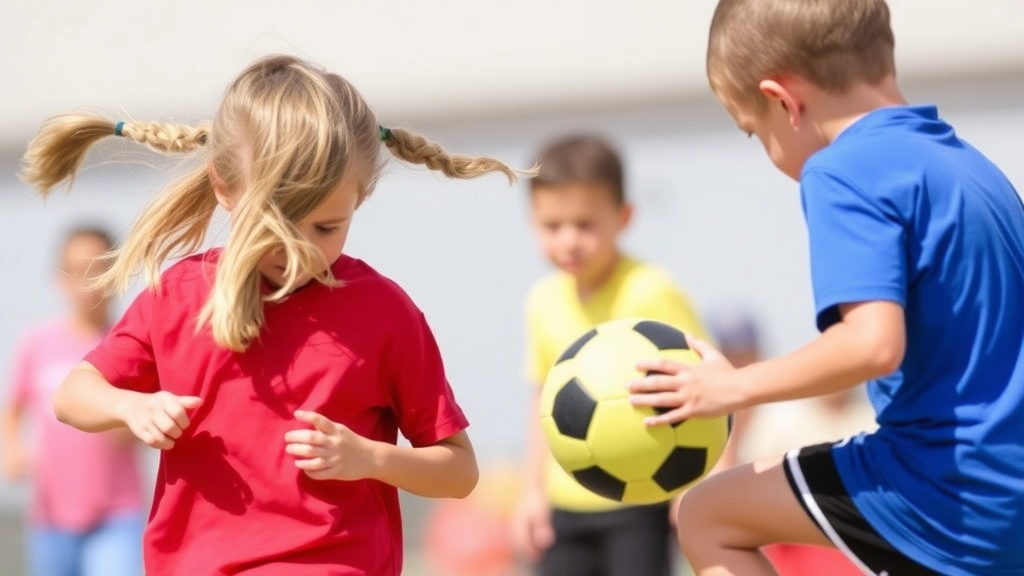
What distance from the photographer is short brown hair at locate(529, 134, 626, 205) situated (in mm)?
5918

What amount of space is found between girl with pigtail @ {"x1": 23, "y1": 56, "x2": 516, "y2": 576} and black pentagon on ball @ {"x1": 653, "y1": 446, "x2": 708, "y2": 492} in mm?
499

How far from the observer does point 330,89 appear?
336 cm

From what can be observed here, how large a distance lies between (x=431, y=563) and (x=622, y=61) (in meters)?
4.19

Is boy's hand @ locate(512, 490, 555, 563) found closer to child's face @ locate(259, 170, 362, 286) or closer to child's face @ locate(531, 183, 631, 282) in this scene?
child's face @ locate(531, 183, 631, 282)

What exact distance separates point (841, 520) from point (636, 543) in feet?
8.08

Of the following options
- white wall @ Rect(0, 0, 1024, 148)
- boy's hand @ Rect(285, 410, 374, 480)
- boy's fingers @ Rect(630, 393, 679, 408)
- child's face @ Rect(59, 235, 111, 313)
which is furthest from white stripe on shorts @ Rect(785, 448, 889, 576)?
white wall @ Rect(0, 0, 1024, 148)

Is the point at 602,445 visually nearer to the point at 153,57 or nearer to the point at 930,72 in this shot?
the point at 930,72

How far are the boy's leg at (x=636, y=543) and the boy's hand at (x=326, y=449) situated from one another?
2.65 metres

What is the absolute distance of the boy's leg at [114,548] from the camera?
6988 millimetres

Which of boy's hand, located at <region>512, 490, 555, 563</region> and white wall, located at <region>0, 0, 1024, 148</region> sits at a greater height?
white wall, located at <region>0, 0, 1024, 148</region>

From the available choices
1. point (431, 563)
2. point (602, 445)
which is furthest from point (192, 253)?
point (431, 563)

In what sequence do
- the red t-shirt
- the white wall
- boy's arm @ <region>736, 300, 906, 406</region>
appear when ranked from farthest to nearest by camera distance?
the white wall, the red t-shirt, boy's arm @ <region>736, 300, 906, 406</region>

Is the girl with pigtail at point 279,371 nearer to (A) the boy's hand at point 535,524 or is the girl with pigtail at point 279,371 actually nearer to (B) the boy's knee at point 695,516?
(B) the boy's knee at point 695,516

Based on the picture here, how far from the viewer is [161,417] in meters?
3.12
